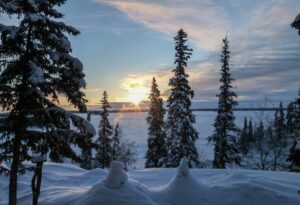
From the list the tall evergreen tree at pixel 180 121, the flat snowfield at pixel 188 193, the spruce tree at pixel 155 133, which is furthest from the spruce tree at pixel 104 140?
the flat snowfield at pixel 188 193

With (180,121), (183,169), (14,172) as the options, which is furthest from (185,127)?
(14,172)

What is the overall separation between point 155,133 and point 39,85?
1179 inches

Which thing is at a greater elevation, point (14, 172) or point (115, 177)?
point (14, 172)

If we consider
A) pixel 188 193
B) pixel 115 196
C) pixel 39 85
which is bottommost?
pixel 188 193

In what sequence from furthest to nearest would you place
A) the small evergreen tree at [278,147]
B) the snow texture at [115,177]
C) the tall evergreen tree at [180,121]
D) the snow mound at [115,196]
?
the small evergreen tree at [278,147], the tall evergreen tree at [180,121], the snow texture at [115,177], the snow mound at [115,196]

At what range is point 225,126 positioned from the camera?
126ft

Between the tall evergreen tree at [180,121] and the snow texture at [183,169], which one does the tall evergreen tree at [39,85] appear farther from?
the tall evergreen tree at [180,121]

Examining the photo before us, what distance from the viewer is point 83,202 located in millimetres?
12828

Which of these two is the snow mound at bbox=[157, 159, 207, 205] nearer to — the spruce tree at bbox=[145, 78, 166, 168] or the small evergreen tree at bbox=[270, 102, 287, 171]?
the spruce tree at bbox=[145, 78, 166, 168]

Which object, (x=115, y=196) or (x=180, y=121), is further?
(x=180, y=121)

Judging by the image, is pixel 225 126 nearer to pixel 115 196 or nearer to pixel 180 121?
pixel 180 121

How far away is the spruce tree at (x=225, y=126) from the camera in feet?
124

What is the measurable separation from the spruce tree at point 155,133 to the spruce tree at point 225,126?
19.6ft

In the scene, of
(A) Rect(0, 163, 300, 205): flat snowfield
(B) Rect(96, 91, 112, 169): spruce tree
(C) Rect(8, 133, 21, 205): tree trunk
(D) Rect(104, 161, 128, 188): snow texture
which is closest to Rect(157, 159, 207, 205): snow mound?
(A) Rect(0, 163, 300, 205): flat snowfield
